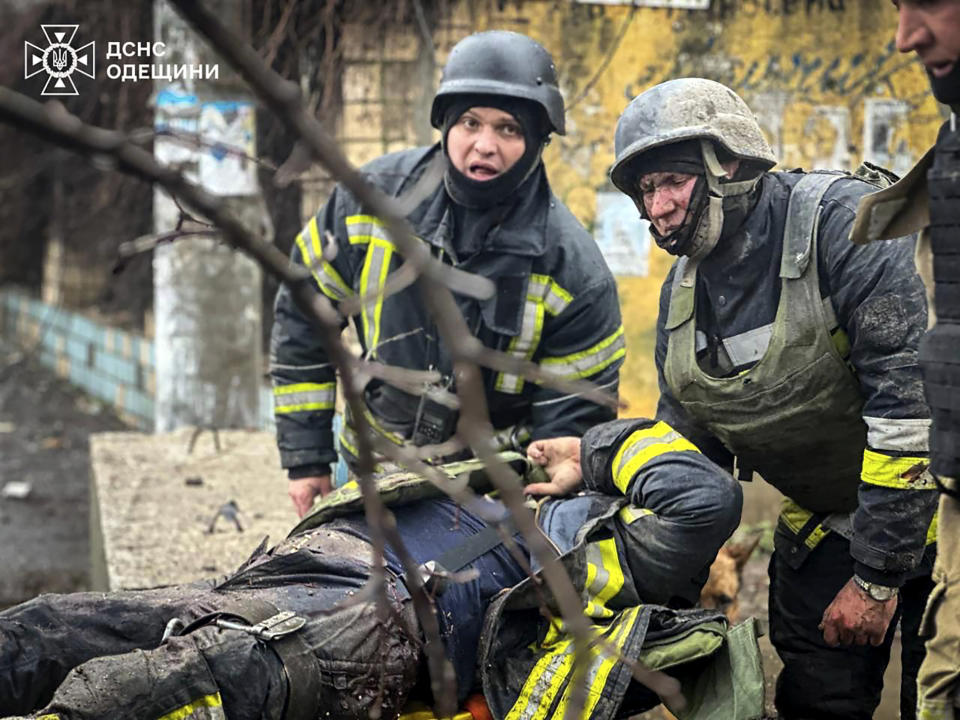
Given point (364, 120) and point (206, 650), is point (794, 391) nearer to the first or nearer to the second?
point (206, 650)

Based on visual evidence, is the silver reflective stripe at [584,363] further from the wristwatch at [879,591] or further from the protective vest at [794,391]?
the wristwatch at [879,591]

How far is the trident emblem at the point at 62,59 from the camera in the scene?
7.88 meters

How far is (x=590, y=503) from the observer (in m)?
3.34

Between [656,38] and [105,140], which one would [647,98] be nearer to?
[105,140]

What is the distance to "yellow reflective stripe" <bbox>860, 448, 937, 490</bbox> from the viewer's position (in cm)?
283

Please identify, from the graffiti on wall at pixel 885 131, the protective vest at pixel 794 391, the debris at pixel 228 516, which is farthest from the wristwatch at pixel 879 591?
the graffiti on wall at pixel 885 131

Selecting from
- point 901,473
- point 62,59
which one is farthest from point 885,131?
point 62,59

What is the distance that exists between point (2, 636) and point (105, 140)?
1958 millimetres

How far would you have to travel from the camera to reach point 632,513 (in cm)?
319

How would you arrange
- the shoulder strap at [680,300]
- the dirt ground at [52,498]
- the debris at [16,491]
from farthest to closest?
the debris at [16,491]
the dirt ground at [52,498]
the shoulder strap at [680,300]

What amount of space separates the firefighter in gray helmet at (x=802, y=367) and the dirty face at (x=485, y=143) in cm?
71

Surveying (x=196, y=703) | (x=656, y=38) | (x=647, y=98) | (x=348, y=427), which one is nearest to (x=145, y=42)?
(x=656, y=38)

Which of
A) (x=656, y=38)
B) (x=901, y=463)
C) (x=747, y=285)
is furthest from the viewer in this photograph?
(x=656, y=38)

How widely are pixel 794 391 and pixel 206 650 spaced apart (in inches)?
60.7
